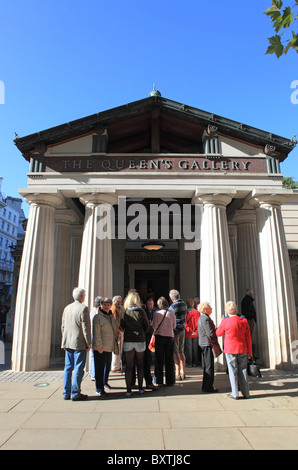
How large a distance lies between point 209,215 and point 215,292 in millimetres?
2179

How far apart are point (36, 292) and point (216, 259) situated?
499 centimetres

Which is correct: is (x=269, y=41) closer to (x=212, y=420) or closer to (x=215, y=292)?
(x=212, y=420)

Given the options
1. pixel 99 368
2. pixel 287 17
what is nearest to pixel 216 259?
pixel 99 368

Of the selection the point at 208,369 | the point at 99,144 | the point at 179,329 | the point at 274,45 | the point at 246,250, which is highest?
the point at 99,144

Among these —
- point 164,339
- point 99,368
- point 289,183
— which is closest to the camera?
point 99,368

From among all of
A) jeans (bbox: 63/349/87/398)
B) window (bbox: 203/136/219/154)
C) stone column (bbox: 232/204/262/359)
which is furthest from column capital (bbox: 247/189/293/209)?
jeans (bbox: 63/349/87/398)

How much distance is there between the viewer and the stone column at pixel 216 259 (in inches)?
330

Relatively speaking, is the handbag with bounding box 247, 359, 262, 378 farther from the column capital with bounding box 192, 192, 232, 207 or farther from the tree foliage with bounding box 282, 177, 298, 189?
the tree foliage with bounding box 282, 177, 298, 189

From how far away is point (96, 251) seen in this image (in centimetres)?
864

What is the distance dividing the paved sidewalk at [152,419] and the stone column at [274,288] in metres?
1.88

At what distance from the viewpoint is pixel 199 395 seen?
5.81m

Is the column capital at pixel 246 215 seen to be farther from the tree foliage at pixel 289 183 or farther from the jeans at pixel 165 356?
the tree foliage at pixel 289 183

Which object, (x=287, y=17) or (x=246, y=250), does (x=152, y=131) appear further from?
(x=287, y=17)
